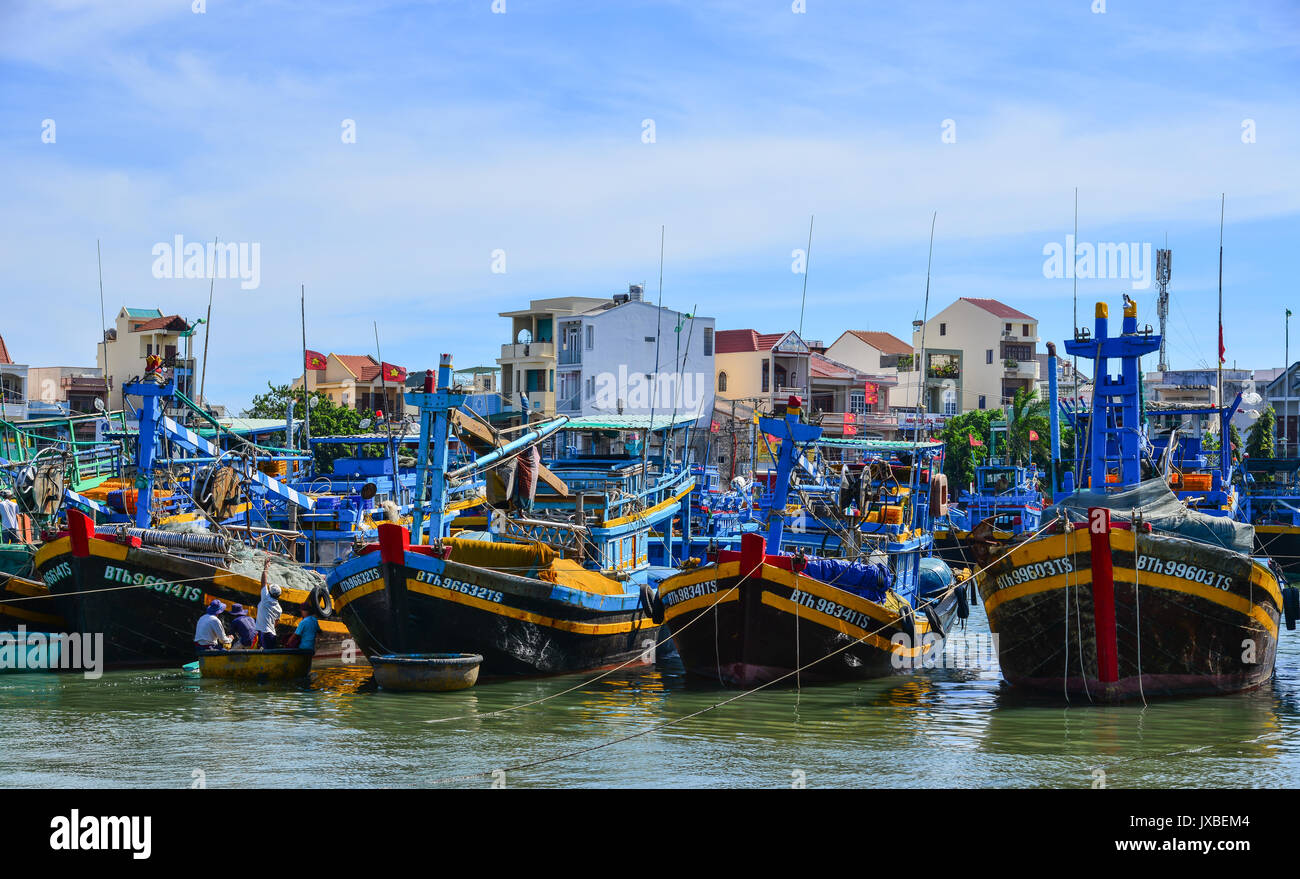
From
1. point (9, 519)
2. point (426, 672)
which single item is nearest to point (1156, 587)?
point (426, 672)

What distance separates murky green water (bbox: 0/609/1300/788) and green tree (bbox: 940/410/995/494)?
150 ft

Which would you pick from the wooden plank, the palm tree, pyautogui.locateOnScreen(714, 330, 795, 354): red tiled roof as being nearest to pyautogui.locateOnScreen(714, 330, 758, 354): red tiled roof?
pyautogui.locateOnScreen(714, 330, 795, 354): red tiled roof

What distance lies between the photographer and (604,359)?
62719mm

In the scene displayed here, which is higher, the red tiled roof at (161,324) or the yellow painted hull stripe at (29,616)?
the red tiled roof at (161,324)

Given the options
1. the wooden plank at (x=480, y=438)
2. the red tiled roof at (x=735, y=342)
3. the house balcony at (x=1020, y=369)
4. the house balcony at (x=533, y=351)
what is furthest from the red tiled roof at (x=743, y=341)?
the wooden plank at (x=480, y=438)

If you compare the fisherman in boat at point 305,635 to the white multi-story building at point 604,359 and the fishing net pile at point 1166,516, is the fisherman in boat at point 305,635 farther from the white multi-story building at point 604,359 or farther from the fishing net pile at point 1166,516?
the white multi-story building at point 604,359

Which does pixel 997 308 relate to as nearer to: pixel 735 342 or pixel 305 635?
pixel 735 342

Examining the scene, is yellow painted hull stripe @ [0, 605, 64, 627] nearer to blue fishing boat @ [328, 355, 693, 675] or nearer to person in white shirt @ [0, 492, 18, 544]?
blue fishing boat @ [328, 355, 693, 675]

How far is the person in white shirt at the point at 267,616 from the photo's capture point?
22469 mm

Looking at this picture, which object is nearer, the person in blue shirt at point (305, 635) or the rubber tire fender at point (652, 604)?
the person in blue shirt at point (305, 635)

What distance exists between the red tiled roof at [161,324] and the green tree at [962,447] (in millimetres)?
39956

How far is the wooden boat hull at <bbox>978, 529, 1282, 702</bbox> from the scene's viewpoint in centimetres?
1841

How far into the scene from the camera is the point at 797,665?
68.2ft

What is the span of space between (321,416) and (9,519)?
33131 millimetres
